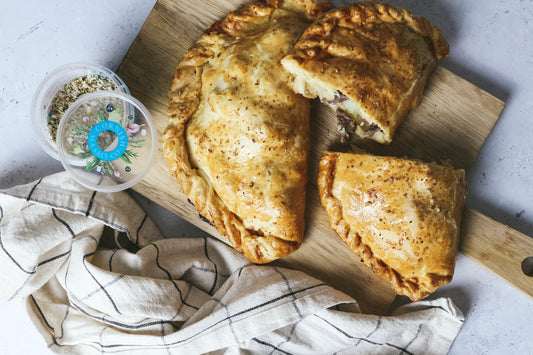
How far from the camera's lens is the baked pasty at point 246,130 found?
7.45 ft

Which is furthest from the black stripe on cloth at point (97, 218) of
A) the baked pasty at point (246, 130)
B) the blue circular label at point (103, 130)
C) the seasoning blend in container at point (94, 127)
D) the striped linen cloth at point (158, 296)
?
the baked pasty at point (246, 130)

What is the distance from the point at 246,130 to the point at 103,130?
2.66 feet

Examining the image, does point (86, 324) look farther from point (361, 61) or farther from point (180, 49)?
point (361, 61)

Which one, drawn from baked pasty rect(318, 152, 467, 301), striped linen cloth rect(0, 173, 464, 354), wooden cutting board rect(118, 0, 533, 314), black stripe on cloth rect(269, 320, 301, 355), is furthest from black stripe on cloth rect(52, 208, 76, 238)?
baked pasty rect(318, 152, 467, 301)

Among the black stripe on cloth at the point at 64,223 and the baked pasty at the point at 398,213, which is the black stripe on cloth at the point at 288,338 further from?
the black stripe on cloth at the point at 64,223

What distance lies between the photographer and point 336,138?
2557 millimetres

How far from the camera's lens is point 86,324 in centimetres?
260

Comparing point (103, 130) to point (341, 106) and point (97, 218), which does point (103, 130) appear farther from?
point (341, 106)

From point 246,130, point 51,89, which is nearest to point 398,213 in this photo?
point 246,130

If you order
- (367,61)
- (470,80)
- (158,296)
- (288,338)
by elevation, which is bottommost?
→ (158,296)

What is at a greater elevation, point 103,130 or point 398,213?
point 398,213

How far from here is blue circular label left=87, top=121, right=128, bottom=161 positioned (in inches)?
93.8

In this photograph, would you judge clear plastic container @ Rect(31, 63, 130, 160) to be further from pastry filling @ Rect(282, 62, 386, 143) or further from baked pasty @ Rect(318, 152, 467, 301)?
baked pasty @ Rect(318, 152, 467, 301)

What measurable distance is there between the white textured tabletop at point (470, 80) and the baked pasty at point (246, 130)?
50cm
